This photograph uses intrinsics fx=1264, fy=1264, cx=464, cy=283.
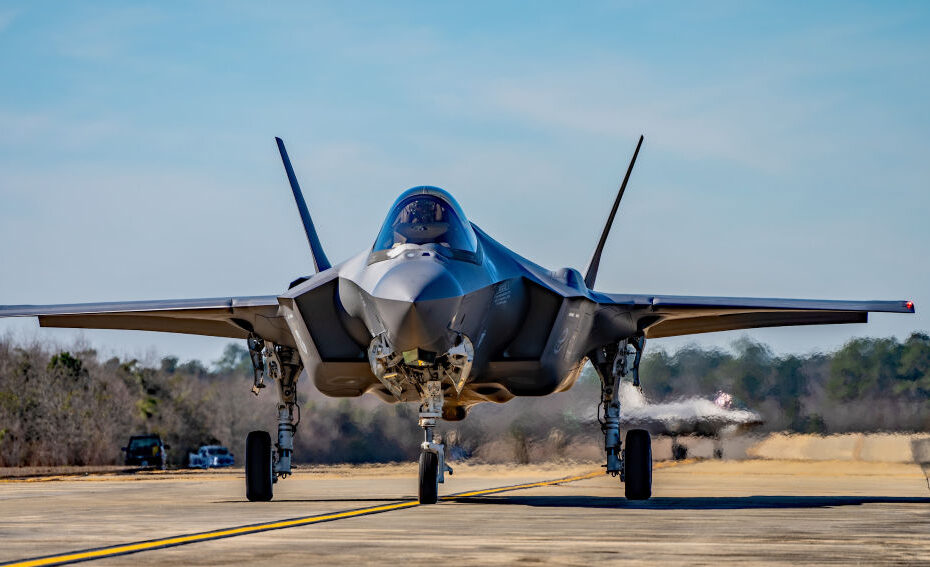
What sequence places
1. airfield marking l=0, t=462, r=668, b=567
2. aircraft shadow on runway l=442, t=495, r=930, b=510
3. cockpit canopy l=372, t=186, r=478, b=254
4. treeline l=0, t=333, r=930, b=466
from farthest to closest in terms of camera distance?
1. treeline l=0, t=333, r=930, b=466
2. aircraft shadow on runway l=442, t=495, r=930, b=510
3. cockpit canopy l=372, t=186, r=478, b=254
4. airfield marking l=0, t=462, r=668, b=567

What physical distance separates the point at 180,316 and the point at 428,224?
441 centimetres

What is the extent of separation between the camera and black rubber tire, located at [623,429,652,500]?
14.5 m

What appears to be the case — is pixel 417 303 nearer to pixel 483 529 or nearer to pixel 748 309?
pixel 483 529

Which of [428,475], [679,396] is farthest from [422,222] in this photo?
[679,396]

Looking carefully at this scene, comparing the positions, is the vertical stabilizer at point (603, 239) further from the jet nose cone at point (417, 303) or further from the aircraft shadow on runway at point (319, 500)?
the jet nose cone at point (417, 303)

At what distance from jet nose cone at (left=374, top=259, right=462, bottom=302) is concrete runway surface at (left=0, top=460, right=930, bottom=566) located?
6.27ft

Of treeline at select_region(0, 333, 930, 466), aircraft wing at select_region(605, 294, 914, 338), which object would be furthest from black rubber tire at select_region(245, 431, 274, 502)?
treeline at select_region(0, 333, 930, 466)

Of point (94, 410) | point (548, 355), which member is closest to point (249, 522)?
point (548, 355)

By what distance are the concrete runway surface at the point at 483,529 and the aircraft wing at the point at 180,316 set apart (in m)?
2.07

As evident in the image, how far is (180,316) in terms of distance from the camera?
15.6 meters

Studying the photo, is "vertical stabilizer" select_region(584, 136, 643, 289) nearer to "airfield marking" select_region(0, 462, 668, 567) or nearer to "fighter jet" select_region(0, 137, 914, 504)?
"fighter jet" select_region(0, 137, 914, 504)

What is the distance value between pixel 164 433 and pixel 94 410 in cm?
374

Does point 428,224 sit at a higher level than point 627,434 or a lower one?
higher

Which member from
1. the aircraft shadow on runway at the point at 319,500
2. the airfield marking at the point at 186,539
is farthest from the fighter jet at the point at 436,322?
the airfield marking at the point at 186,539
